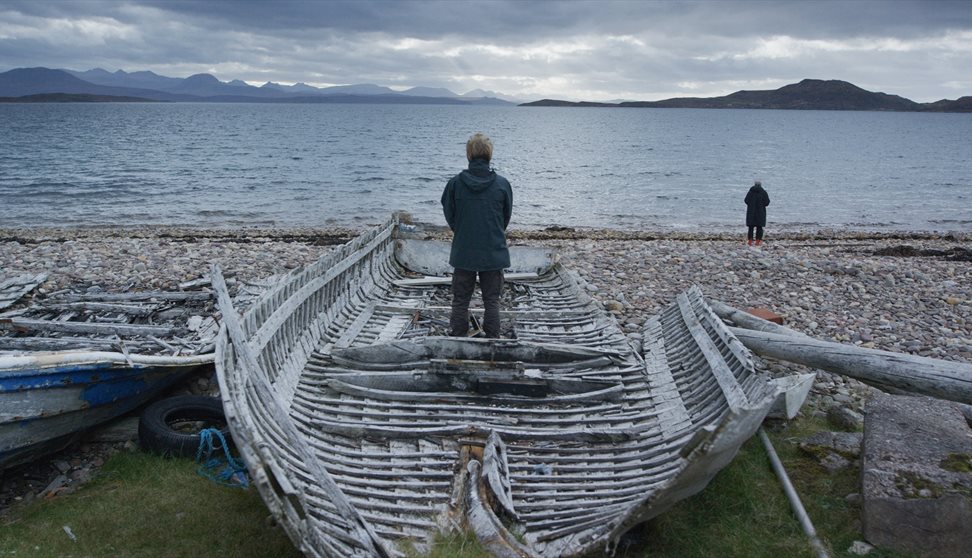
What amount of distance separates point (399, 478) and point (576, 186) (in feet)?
139

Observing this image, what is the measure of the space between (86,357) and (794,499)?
595cm

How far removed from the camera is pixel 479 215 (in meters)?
7.58

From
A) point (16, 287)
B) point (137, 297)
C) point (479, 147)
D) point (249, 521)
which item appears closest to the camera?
point (249, 521)

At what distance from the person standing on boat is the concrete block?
374 centimetres

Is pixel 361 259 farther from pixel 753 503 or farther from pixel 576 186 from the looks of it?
pixel 576 186

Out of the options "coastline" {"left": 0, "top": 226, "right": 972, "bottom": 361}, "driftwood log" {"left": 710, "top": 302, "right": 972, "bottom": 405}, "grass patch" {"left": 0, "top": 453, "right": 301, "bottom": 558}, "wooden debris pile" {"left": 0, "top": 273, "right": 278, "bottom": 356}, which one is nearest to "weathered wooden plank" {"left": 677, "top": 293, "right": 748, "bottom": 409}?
"driftwood log" {"left": 710, "top": 302, "right": 972, "bottom": 405}

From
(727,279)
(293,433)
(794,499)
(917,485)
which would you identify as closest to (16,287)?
(293,433)

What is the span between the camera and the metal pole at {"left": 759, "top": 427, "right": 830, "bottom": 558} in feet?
16.6

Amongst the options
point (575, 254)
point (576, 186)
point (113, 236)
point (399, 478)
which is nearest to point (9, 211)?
point (113, 236)

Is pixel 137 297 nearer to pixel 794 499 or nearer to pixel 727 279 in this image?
pixel 794 499

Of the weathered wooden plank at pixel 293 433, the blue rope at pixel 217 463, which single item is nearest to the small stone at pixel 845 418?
the weathered wooden plank at pixel 293 433

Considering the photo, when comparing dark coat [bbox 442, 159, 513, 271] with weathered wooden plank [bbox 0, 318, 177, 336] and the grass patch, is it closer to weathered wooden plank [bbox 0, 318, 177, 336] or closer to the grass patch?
the grass patch

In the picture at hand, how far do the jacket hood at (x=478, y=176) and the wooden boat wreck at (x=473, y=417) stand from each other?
1.55 meters

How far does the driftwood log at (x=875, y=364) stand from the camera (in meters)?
5.25
